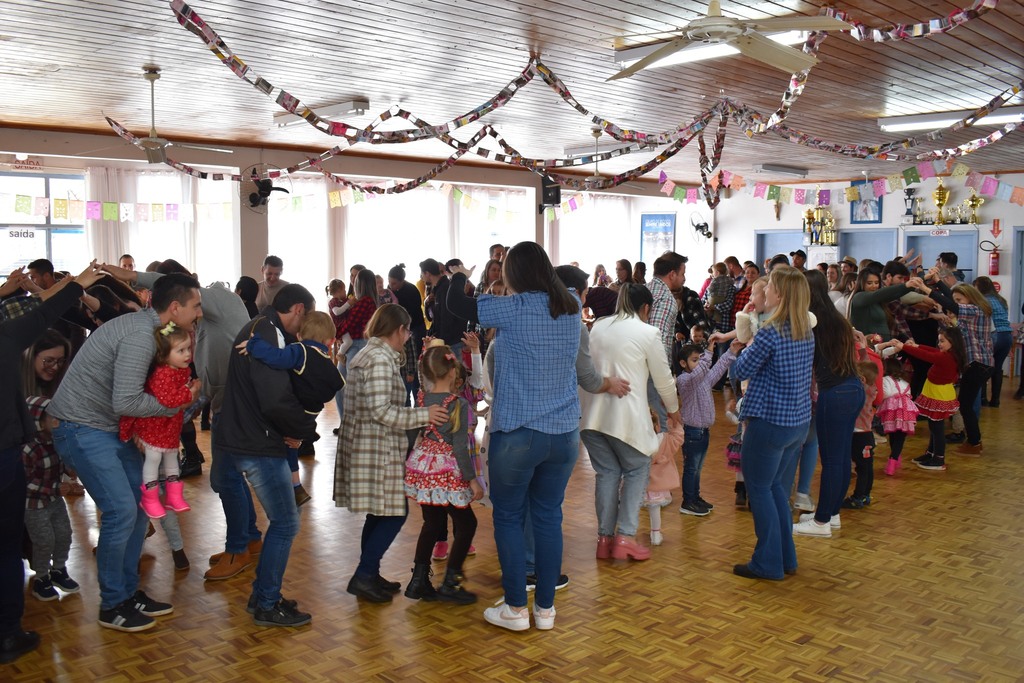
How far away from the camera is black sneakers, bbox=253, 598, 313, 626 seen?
12.3 feet

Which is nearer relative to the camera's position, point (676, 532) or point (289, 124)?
point (676, 532)

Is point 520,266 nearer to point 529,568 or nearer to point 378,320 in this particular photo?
point 378,320

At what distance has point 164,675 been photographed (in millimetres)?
3314

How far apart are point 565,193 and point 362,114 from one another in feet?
24.0

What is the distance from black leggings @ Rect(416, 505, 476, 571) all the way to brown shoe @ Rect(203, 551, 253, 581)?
96cm

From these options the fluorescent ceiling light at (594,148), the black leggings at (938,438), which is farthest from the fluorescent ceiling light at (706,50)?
the fluorescent ceiling light at (594,148)

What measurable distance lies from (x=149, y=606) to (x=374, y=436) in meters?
1.23

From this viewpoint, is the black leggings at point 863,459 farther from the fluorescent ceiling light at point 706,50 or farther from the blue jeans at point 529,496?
the blue jeans at point 529,496

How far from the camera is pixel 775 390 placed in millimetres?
4117

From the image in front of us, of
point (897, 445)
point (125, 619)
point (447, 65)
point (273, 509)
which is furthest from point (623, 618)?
point (447, 65)

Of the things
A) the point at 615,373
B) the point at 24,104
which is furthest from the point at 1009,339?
the point at 24,104

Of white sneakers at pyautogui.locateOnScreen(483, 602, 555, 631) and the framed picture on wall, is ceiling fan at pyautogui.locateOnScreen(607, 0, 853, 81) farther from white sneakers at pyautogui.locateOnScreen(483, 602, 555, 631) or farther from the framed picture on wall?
the framed picture on wall

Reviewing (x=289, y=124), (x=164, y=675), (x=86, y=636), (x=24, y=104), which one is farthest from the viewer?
(x=289, y=124)

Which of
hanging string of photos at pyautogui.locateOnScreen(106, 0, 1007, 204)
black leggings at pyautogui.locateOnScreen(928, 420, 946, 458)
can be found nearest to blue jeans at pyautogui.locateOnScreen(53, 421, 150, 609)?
hanging string of photos at pyautogui.locateOnScreen(106, 0, 1007, 204)
